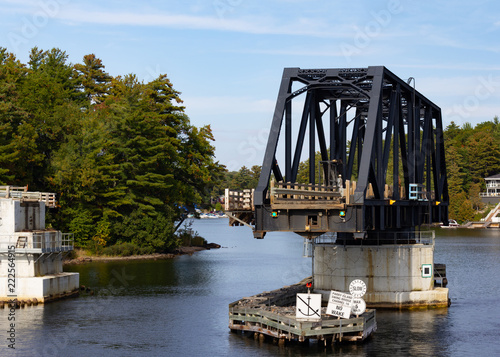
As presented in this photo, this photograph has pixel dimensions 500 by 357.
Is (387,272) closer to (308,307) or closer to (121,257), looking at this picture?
(308,307)

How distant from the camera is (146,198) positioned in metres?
104

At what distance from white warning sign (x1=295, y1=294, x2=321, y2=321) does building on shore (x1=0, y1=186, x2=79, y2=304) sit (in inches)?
933

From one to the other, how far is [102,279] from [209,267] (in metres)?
16.9

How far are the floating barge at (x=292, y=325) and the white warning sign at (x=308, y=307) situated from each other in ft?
0.98

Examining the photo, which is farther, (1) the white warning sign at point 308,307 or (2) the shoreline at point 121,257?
(2) the shoreline at point 121,257

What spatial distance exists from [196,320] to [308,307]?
40.6 ft

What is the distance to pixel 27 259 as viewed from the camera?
185 ft

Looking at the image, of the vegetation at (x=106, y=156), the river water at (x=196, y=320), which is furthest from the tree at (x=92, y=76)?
the river water at (x=196, y=320)

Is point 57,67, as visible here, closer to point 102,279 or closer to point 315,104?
point 102,279

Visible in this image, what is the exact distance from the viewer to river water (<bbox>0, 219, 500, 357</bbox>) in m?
40.8

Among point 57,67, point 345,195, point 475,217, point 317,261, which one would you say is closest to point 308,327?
point 345,195

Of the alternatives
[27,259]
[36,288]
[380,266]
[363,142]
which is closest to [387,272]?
[380,266]

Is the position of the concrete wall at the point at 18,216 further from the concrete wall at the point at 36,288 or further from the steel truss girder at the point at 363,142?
the steel truss girder at the point at 363,142

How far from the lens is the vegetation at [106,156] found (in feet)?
306
